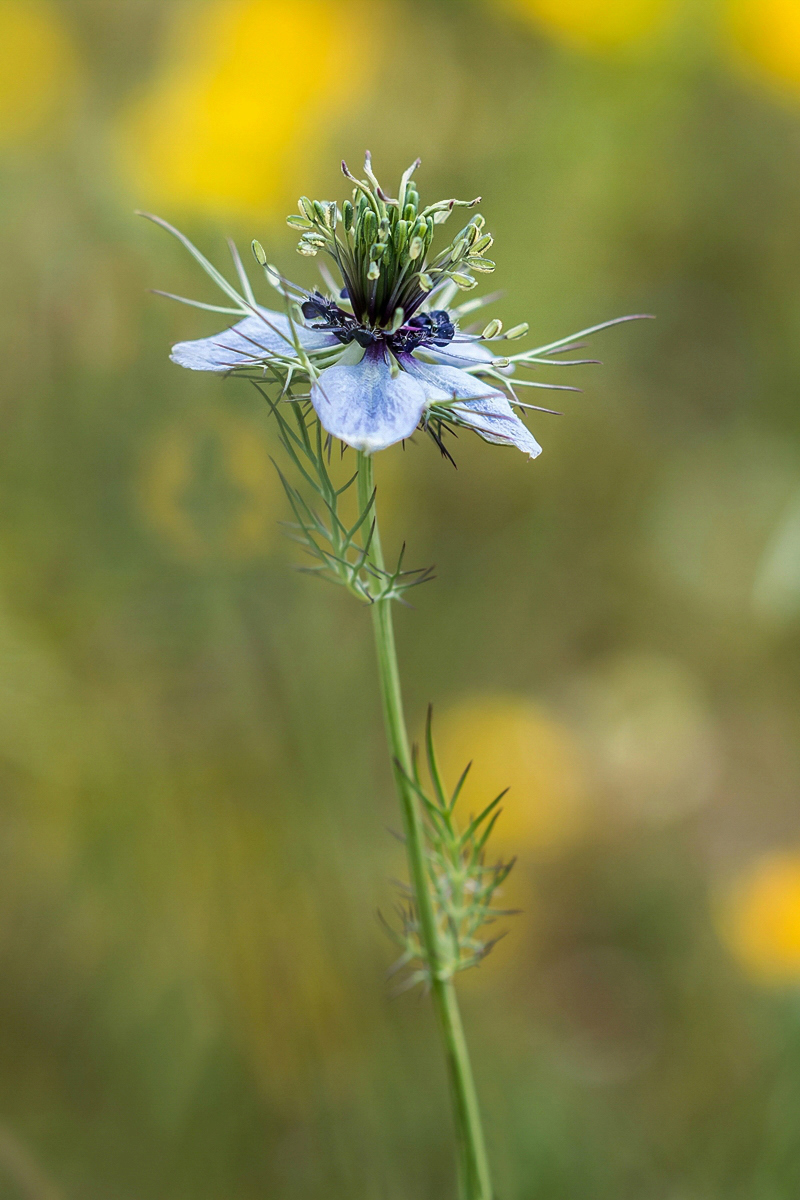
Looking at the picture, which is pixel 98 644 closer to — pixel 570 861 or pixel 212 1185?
pixel 212 1185

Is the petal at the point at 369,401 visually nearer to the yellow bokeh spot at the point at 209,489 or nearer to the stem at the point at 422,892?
the stem at the point at 422,892

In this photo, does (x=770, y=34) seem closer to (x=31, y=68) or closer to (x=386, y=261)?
(x=31, y=68)

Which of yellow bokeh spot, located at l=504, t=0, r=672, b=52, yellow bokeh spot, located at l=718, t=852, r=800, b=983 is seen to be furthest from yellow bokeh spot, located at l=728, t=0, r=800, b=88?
yellow bokeh spot, located at l=718, t=852, r=800, b=983

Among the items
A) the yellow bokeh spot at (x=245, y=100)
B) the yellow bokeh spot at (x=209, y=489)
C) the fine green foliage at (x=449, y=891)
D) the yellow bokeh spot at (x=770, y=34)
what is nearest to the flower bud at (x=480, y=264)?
the fine green foliage at (x=449, y=891)

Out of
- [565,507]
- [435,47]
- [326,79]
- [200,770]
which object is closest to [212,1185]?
[200,770]

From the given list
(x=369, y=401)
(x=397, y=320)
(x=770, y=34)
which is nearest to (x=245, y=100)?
(x=770, y=34)
